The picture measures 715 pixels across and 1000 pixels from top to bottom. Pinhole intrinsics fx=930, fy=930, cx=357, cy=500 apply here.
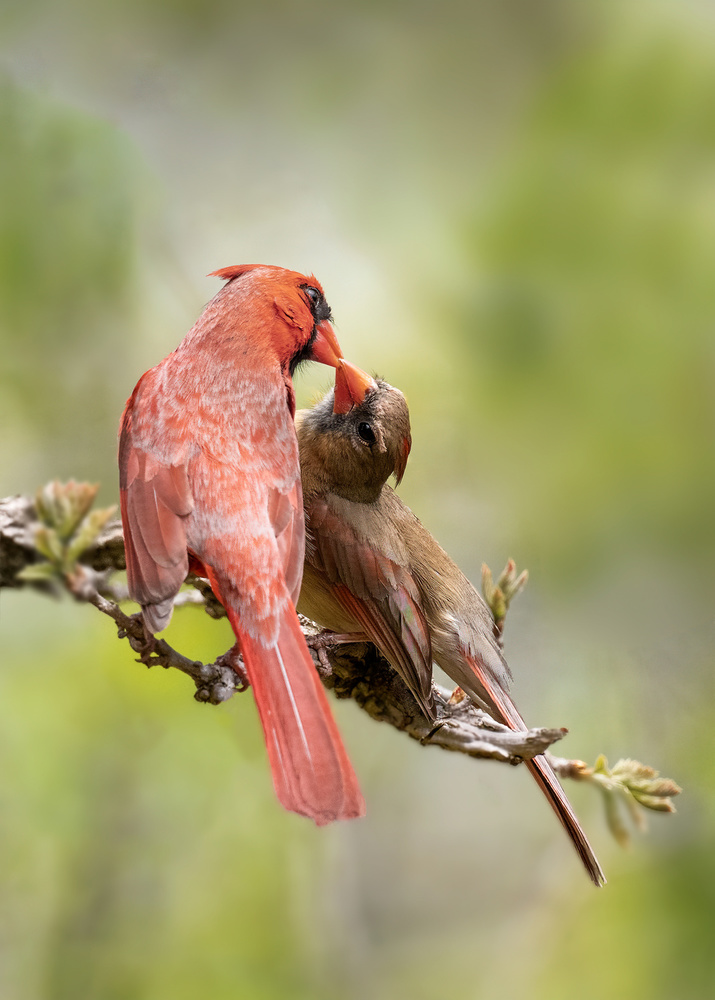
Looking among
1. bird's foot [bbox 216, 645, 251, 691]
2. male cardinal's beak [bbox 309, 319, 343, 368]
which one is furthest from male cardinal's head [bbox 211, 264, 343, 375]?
bird's foot [bbox 216, 645, 251, 691]

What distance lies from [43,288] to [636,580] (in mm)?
1350

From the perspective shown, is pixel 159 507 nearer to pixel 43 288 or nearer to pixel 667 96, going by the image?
pixel 43 288

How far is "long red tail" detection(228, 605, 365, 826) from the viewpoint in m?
0.67

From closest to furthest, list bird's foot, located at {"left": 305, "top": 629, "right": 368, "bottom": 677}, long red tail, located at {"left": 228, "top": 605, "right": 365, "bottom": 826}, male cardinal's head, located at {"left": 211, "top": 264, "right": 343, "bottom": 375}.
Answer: long red tail, located at {"left": 228, "top": 605, "right": 365, "bottom": 826}, male cardinal's head, located at {"left": 211, "top": 264, "right": 343, "bottom": 375}, bird's foot, located at {"left": 305, "top": 629, "right": 368, "bottom": 677}

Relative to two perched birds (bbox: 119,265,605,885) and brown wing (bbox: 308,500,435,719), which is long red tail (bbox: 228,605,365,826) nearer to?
two perched birds (bbox: 119,265,605,885)

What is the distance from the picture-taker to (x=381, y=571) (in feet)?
3.25

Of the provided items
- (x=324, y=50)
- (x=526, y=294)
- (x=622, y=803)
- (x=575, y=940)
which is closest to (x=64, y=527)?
(x=622, y=803)

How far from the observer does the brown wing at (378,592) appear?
95 cm

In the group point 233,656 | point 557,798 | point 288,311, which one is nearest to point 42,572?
point 233,656

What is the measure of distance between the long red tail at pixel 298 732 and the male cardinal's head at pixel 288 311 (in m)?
0.29

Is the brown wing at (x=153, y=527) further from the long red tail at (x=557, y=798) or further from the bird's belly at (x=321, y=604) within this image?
the long red tail at (x=557, y=798)

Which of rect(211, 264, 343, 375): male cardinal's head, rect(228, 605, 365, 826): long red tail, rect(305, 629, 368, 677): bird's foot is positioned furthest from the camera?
rect(305, 629, 368, 677): bird's foot

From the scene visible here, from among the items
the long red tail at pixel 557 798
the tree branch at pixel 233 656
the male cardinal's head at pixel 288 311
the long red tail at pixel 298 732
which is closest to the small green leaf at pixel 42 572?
the tree branch at pixel 233 656

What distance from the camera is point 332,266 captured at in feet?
6.56
